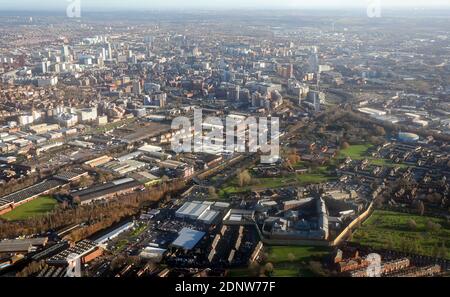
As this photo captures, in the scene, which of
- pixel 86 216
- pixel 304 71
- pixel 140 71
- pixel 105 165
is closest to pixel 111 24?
pixel 140 71

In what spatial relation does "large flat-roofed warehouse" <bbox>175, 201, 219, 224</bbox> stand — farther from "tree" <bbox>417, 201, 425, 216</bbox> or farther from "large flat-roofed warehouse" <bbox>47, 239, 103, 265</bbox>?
"tree" <bbox>417, 201, 425, 216</bbox>

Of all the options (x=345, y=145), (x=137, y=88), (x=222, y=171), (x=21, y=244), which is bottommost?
(x=21, y=244)

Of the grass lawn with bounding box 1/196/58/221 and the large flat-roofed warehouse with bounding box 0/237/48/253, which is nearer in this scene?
the large flat-roofed warehouse with bounding box 0/237/48/253

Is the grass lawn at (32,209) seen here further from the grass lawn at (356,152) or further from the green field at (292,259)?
the grass lawn at (356,152)

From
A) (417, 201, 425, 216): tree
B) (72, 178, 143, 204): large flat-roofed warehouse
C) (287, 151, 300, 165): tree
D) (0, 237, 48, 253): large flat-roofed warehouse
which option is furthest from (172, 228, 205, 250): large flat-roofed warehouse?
(287, 151, 300, 165): tree

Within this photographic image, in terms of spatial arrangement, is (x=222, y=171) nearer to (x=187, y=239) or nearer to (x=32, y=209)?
(x=187, y=239)

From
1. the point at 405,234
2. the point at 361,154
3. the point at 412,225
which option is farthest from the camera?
the point at 361,154

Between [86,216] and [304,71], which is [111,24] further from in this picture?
[86,216]

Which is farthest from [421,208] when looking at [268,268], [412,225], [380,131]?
[380,131]
